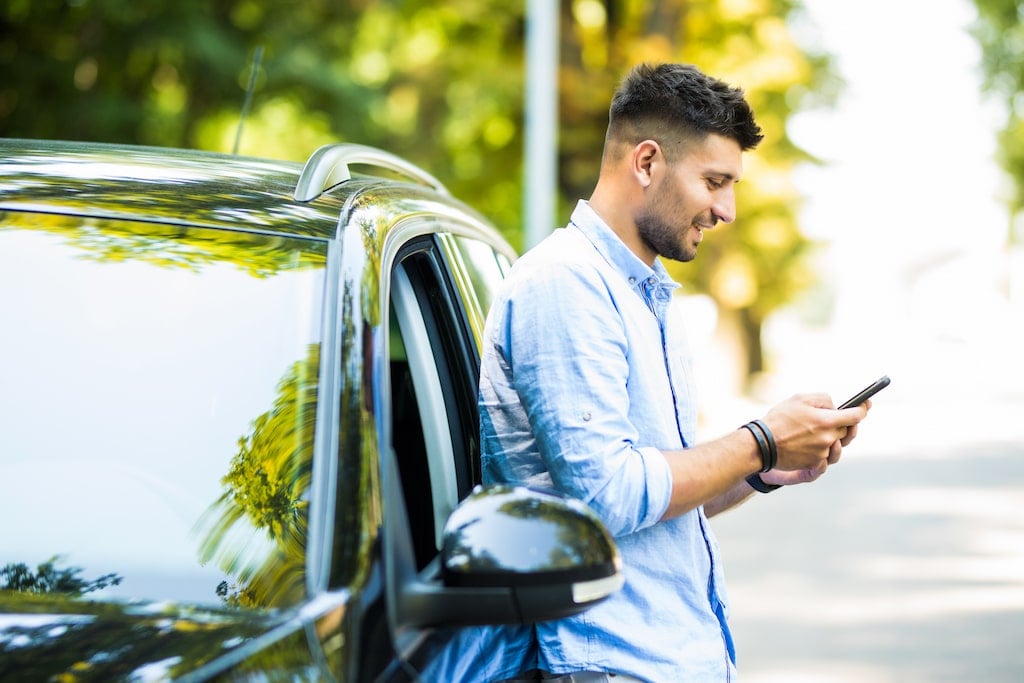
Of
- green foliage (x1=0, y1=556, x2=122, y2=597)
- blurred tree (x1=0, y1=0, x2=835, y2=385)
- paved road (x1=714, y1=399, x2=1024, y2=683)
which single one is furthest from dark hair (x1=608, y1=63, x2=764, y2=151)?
blurred tree (x1=0, y1=0, x2=835, y2=385)

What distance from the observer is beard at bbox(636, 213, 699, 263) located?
2.67 metres

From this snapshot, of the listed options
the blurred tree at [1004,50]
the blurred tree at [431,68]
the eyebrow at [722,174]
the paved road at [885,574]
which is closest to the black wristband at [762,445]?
the eyebrow at [722,174]

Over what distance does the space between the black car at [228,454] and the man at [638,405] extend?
A: 25 centimetres

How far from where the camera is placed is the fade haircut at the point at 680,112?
8.82 feet

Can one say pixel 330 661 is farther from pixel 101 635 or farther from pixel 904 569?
pixel 904 569

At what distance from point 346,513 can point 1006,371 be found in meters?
38.2

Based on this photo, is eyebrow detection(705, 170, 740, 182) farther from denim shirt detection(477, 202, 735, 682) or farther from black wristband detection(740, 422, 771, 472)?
black wristband detection(740, 422, 771, 472)

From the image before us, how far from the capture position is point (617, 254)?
2.63m

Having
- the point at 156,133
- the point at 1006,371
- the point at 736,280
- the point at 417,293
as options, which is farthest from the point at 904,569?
the point at 1006,371

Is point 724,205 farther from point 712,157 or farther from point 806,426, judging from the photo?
point 806,426

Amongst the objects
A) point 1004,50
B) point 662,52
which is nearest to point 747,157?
point 662,52

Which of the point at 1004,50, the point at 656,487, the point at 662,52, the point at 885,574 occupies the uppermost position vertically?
the point at 1004,50

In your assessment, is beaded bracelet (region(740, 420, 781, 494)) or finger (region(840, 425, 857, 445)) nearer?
beaded bracelet (region(740, 420, 781, 494))

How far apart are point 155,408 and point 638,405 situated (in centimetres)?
83
